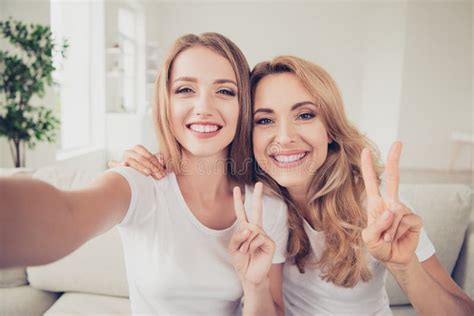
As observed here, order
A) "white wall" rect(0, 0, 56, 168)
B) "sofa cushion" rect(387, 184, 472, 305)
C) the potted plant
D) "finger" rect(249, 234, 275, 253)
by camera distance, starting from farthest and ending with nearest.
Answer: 1. "white wall" rect(0, 0, 56, 168)
2. the potted plant
3. "sofa cushion" rect(387, 184, 472, 305)
4. "finger" rect(249, 234, 275, 253)

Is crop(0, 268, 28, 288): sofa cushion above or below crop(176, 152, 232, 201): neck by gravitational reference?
below

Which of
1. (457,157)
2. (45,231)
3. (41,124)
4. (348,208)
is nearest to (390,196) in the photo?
(348,208)

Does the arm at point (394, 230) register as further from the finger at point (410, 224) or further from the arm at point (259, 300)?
the arm at point (259, 300)

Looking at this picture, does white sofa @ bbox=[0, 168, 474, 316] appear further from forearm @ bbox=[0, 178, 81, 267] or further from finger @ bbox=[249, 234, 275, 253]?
forearm @ bbox=[0, 178, 81, 267]

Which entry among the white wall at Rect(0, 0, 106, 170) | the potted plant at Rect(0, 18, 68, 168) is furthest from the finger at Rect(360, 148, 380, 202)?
the white wall at Rect(0, 0, 106, 170)

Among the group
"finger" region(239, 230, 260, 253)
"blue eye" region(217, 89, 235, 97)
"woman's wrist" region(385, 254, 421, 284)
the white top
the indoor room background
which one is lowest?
the white top

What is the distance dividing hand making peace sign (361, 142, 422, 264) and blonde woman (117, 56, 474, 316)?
195 millimetres

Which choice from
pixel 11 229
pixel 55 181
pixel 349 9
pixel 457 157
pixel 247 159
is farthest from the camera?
pixel 349 9

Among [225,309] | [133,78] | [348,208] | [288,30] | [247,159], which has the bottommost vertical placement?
[225,309]

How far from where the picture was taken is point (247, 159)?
3.28ft

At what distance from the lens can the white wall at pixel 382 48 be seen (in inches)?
203

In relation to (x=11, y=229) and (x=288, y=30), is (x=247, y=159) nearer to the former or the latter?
(x=11, y=229)

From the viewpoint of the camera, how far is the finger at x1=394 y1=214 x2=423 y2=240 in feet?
2.20

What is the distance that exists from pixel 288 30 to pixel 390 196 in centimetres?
664
